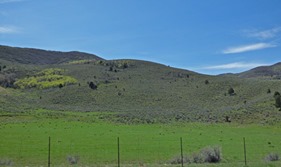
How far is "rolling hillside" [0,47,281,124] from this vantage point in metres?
82.8

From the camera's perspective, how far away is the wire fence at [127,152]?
25531 millimetres

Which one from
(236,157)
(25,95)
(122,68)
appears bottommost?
(236,157)

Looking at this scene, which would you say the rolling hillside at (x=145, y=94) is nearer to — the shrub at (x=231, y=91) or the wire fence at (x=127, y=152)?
the shrub at (x=231, y=91)

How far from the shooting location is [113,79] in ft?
451

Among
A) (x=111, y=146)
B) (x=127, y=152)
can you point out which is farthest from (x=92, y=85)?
(x=127, y=152)

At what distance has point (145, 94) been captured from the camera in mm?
115875

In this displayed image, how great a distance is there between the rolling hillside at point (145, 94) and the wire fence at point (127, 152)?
98.4 feet

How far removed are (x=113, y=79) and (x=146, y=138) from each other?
96727 millimetres

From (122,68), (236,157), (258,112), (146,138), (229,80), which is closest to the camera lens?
(236,157)

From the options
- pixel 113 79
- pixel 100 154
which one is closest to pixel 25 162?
pixel 100 154

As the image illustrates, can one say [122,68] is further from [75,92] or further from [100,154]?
[100,154]

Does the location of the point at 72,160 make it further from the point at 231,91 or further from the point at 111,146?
the point at 231,91

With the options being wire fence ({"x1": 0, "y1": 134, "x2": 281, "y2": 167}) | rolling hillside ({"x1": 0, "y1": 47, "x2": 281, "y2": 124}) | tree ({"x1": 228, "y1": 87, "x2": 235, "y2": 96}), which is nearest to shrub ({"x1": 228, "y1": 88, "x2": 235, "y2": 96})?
tree ({"x1": 228, "y1": 87, "x2": 235, "y2": 96})

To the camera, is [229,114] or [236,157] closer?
[236,157]
